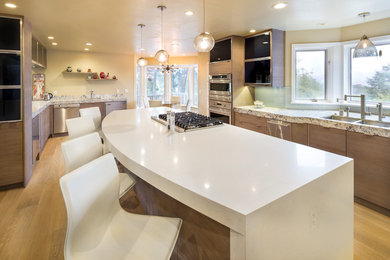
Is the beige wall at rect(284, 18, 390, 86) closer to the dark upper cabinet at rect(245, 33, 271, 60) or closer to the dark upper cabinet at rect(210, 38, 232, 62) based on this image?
the dark upper cabinet at rect(245, 33, 271, 60)

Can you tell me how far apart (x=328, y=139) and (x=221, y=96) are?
2.49 m

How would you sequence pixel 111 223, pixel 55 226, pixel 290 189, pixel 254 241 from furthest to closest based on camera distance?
pixel 55 226 < pixel 111 223 < pixel 290 189 < pixel 254 241

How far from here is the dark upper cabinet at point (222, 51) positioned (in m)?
4.69

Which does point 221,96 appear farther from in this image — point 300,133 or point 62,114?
point 62,114

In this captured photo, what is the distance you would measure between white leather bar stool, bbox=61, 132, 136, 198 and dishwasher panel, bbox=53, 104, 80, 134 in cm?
504

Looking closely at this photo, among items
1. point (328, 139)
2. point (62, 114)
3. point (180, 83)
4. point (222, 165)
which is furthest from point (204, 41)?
point (180, 83)

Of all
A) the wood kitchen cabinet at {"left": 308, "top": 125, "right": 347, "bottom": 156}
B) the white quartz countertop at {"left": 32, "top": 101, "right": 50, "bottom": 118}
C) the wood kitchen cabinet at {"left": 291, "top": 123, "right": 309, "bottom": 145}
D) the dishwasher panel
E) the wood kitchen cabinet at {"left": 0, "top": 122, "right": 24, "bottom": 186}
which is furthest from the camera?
the dishwasher panel

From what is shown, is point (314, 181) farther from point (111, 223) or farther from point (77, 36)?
point (77, 36)

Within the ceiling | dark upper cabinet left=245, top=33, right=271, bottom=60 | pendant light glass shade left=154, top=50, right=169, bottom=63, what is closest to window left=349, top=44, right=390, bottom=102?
the ceiling

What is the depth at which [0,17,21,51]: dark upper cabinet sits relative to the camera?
3.00 m

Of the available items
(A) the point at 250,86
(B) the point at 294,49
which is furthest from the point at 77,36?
→ (B) the point at 294,49

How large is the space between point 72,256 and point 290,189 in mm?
990

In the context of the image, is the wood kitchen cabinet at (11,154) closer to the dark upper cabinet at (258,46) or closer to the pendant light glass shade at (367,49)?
the dark upper cabinet at (258,46)

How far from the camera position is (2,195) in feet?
9.68
